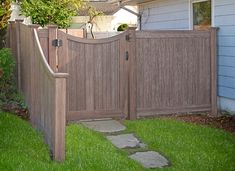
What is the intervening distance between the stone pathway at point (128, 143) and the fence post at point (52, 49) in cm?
121

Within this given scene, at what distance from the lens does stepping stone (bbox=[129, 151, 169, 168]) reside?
6.05 meters

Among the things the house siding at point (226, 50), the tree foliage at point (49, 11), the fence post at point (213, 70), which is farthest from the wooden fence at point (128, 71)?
the tree foliage at point (49, 11)

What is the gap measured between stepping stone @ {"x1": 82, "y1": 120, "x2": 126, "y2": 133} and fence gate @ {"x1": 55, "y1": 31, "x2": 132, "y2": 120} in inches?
8.7

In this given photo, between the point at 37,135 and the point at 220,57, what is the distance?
4.14 m

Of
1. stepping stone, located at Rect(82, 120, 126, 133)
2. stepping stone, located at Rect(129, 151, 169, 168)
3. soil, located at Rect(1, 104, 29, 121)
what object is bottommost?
stepping stone, located at Rect(129, 151, 169, 168)

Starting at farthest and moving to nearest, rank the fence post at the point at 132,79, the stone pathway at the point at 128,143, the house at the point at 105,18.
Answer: the house at the point at 105,18 < the fence post at the point at 132,79 < the stone pathway at the point at 128,143

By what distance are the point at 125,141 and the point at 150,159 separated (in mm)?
1030

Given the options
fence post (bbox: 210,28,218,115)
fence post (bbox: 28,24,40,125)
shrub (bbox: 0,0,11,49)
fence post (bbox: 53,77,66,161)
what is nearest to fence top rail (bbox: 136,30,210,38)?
fence post (bbox: 210,28,218,115)

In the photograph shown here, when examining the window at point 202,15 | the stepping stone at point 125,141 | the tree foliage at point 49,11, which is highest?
the tree foliage at point 49,11

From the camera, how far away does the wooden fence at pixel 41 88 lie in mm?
6008

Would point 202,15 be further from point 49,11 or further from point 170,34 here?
point 49,11

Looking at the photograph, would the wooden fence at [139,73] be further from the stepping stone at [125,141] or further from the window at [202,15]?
the stepping stone at [125,141]

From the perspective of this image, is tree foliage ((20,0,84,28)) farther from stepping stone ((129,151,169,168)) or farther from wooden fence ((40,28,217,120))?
stepping stone ((129,151,169,168))

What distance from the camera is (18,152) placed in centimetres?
638
